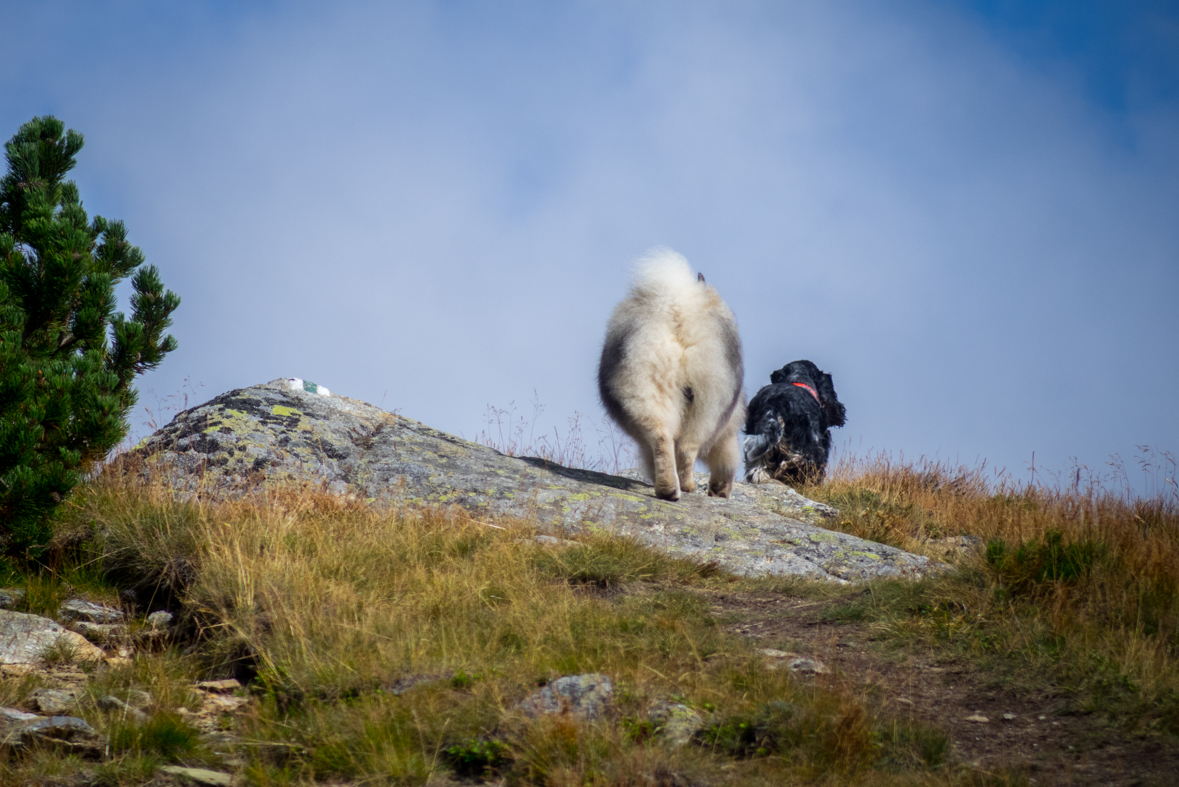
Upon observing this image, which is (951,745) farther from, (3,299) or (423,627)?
(3,299)

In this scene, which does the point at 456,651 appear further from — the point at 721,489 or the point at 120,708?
the point at 721,489

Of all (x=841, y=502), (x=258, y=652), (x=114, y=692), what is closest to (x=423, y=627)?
(x=258, y=652)

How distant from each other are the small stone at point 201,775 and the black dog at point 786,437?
9.41 meters

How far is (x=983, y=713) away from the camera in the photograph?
3.87 meters

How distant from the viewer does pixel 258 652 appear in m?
4.32

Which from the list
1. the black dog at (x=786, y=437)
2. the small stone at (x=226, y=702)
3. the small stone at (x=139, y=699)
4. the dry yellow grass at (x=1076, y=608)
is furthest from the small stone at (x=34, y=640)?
the black dog at (x=786, y=437)

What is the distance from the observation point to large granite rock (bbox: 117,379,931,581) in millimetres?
6973

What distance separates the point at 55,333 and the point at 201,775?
14.1ft

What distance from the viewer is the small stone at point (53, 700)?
399 cm

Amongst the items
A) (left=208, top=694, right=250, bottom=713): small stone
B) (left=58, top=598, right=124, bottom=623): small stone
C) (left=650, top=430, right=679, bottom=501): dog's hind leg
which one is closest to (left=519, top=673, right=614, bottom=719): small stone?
(left=208, top=694, right=250, bottom=713): small stone

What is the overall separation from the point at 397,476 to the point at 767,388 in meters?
6.88

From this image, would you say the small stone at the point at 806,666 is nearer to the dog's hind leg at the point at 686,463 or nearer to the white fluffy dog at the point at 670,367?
the white fluffy dog at the point at 670,367

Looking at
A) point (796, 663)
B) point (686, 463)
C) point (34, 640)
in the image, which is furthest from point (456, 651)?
point (686, 463)

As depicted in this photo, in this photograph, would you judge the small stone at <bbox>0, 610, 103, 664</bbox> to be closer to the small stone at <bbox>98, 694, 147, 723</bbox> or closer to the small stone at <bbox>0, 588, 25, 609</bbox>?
the small stone at <bbox>0, 588, 25, 609</bbox>
